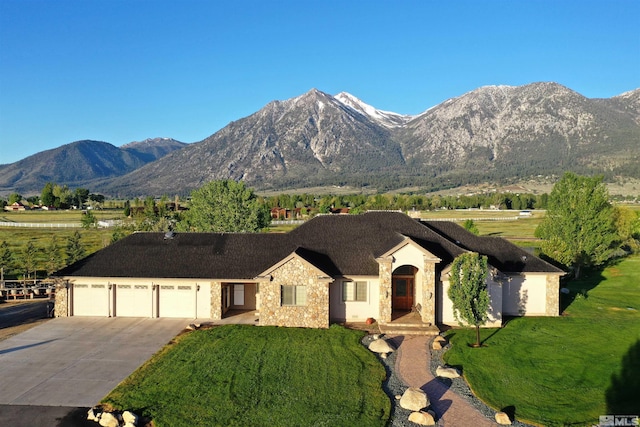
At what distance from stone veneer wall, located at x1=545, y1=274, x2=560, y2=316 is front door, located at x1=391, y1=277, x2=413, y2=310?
8359 millimetres

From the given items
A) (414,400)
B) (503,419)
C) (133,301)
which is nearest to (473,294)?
(503,419)

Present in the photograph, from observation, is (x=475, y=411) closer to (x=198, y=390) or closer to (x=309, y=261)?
(x=198, y=390)

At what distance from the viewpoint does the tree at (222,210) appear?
51.7 m

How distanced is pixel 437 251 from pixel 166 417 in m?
17.7

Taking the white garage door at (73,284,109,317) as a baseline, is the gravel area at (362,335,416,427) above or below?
below

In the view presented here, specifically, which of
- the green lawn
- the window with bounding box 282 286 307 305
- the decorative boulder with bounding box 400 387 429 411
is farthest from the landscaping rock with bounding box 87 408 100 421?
the green lawn

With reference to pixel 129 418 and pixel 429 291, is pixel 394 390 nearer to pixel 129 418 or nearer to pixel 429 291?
pixel 429 291

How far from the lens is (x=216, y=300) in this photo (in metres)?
27.2

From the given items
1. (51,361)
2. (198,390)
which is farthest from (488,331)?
(51,361)

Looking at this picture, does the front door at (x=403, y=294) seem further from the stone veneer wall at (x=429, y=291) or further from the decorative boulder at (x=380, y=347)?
the decorative boulder at (x=380, y=347)

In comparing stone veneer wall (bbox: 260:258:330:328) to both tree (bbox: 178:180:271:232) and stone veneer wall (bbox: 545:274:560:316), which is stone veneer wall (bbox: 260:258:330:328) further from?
tree (bbox: 178:180:271:232)

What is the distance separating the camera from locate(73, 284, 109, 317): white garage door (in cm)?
2788

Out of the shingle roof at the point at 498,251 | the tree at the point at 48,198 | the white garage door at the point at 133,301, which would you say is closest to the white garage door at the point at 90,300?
the white garage door at the point at 133,301

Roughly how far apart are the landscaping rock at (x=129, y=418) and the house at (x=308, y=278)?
1079 centimetres
